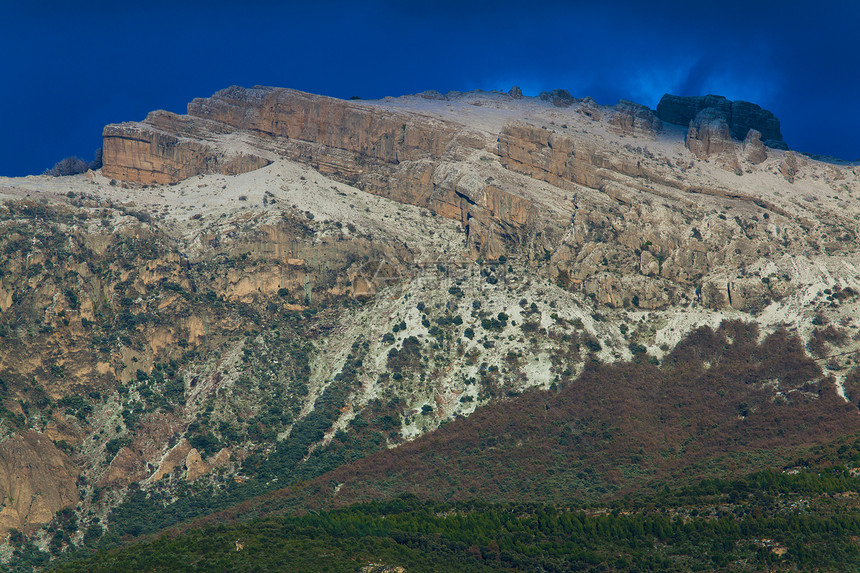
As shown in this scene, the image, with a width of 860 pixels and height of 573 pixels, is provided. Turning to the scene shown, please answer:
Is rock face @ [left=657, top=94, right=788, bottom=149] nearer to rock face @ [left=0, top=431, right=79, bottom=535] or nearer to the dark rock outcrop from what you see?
the dark rock outcrop

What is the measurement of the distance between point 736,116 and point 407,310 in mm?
70436

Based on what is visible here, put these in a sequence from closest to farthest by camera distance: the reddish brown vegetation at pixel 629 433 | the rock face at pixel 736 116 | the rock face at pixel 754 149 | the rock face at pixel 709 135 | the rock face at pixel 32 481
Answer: the rock face at pixel 32 481 → the reddish brown vegetation at pixel 629 433 → the rock face at pixel 754 149 → the rock face at pixel 709 135 → the rock face at pixel 736 116

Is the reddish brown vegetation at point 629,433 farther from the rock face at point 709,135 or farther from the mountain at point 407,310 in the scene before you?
the rock face at point 709,135

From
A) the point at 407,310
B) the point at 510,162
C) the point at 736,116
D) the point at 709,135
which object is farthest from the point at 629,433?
the point at 736,116

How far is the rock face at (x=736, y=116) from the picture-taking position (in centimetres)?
17950

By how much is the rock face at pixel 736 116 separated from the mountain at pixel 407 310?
2.07 ft

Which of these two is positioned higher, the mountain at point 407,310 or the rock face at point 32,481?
the mountain at point 407,310

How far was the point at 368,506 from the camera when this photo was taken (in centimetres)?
11075

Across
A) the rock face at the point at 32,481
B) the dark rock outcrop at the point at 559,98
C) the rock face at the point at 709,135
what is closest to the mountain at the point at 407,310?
the rock face at the point at 32,481

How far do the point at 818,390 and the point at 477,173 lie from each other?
5848 cm

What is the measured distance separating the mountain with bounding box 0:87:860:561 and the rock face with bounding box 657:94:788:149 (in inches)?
24.9

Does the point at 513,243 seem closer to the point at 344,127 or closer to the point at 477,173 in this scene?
the point at 477,173

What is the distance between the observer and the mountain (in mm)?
120625

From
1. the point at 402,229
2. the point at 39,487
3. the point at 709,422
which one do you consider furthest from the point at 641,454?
the point at 39,487
